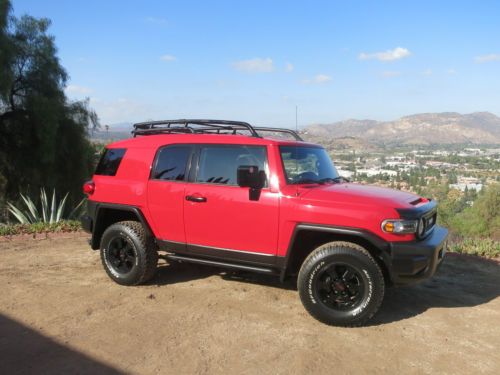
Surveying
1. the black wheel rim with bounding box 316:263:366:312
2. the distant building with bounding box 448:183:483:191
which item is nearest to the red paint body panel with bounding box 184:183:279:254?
the black wheel rim with bounding box 316:263:366:312

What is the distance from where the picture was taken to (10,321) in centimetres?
416

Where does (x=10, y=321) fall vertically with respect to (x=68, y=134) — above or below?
below

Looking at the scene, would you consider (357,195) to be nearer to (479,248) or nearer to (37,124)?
(479,248)

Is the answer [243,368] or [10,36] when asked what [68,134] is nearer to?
[10,36]

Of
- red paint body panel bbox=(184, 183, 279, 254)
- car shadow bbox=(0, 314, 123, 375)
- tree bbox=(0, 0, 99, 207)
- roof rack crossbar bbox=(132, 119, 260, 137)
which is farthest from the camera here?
tree bbox=(0, 0, 99, 207)

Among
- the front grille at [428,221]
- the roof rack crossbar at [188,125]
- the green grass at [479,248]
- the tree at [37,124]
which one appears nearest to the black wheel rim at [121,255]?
the roof rack crossbar at [188,125]

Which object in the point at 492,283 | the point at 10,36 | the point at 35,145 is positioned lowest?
the point at 492,283

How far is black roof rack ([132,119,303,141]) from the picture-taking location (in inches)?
208

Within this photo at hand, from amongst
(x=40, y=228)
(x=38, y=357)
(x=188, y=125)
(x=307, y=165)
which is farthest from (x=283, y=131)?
(x=40, y=228)

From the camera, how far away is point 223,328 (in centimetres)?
403

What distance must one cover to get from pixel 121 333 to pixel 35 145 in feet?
61.2

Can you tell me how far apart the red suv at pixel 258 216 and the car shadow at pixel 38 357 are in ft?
5.00

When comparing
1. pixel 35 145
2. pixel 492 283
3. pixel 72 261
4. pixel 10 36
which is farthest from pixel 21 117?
pixel 492 283

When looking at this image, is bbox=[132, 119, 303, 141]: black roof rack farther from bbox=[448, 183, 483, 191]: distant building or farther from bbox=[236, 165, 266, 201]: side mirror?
bbox=[448, 183, 483, 191]: distant building
